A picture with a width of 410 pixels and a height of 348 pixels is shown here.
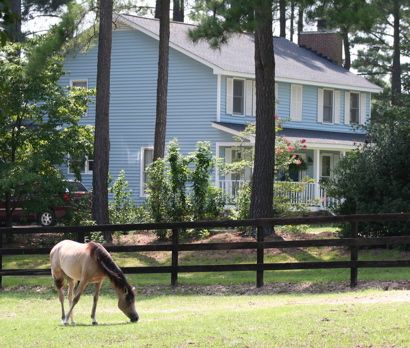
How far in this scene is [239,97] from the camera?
1640 inches

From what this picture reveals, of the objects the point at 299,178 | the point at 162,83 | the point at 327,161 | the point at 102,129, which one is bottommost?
the point at 299,178

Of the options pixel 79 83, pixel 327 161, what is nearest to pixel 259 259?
pixel 79 83

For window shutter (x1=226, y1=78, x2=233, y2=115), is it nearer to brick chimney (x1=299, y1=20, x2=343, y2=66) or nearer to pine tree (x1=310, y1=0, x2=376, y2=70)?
brick chimney (x1=299, y1=20, x2=343, y2=66)

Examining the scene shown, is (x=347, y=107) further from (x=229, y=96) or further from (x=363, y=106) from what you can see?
(x=229, y=96)

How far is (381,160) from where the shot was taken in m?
24.6

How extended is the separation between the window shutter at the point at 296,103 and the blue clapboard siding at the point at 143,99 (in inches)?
203

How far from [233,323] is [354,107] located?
3578 cm

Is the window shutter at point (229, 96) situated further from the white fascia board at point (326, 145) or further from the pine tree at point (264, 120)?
the pine tree at point (264, 120)

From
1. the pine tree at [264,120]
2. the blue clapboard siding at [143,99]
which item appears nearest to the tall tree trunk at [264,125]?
the pine tree at [264,120]

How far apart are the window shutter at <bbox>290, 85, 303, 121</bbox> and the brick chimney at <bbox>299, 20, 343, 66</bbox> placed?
775 cm

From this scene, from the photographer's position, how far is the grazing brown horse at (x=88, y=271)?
13.5 meters

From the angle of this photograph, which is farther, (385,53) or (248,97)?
(385,53)

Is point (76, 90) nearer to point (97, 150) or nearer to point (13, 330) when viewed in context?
point (97, 150)

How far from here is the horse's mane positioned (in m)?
13.6
